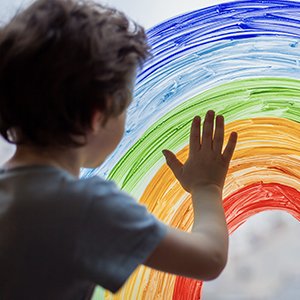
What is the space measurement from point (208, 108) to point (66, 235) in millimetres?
313

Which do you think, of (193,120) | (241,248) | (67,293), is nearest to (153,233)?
(67,293)

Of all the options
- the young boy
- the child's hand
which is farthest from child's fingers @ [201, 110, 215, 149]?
the young boy

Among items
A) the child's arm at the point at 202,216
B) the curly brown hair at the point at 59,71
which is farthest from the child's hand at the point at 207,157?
the curly brown hair at the point at 59,71

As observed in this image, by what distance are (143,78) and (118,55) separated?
0.18m

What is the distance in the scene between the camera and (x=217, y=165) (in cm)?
71

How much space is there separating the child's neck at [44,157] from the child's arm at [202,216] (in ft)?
0.43

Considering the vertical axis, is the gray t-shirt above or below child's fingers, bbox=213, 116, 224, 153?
below

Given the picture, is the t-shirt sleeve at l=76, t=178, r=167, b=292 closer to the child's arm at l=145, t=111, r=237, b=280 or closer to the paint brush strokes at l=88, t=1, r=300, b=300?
the child's arm at l=145, t=111, r=237, b=280

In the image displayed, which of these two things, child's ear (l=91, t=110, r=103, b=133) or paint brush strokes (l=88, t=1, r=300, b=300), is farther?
paint brush strokes (l=88, t=1, r=300, b=300)

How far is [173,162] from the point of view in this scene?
0.74 metres

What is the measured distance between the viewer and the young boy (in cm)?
55

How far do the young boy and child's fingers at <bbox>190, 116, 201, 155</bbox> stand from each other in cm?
11

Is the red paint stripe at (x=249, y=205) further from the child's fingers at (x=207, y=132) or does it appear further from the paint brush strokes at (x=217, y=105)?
the child's fingers at (x=207, y=132)

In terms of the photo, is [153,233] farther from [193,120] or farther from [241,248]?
[241,248]
